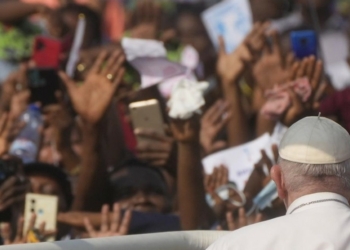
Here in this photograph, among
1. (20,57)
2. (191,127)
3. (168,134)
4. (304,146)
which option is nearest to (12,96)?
(20,57)

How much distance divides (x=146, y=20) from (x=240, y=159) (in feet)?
5.99

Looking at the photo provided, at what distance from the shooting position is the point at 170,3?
25.9 ft

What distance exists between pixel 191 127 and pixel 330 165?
2129mm

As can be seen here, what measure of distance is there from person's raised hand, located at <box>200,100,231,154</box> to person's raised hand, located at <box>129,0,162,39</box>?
1.10 meters

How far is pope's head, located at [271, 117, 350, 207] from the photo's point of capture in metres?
2.77

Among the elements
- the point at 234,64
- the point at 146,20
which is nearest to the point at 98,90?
the point at 234,64

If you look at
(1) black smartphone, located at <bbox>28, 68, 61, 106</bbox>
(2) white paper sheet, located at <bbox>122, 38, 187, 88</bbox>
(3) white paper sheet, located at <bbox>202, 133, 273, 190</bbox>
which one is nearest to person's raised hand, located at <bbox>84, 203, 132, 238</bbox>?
(3) white paper sheet, located at <bbox>202, 133, 273, 190</bbox>

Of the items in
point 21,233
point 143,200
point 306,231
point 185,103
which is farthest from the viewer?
point 143,200

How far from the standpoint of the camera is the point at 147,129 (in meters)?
5.31

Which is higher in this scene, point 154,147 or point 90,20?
point 90,20

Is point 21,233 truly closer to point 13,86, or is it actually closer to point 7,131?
point 7,131

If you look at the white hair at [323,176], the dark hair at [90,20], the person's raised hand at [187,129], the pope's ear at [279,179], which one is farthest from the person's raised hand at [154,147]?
the white hair at [323,176]

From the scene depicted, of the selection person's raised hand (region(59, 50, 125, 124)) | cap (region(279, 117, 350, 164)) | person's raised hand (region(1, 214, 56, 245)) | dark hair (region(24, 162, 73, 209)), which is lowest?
person's raised hand (region(1, 214, 56, 245))

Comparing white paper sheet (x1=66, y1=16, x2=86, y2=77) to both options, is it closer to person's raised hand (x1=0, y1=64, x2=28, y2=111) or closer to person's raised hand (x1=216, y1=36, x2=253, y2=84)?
person's raised hand (x1=0, y1=64, x2=28, y2=111)
